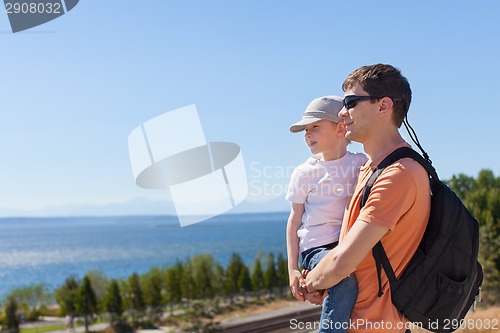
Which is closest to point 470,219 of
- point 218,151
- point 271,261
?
point 218,151

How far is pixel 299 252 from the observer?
2.46m

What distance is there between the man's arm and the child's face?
652 millimetres

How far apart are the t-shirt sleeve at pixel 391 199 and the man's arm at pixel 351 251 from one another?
3 cm

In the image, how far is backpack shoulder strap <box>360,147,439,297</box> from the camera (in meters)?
1.96

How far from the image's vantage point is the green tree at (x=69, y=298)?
3278 centimetres

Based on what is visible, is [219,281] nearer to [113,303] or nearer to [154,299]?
[154,299]

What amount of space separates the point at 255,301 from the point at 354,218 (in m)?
35.3

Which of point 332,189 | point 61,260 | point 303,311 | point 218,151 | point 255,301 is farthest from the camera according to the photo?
point 61,260

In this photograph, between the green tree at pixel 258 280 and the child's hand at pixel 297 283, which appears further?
the green tree at pixel 258 280

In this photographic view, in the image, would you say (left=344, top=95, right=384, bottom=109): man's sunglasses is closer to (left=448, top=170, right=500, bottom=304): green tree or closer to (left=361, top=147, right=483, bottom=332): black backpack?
(left=361, top=147, right=483, bottom=332): black backpack

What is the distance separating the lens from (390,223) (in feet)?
Result: 6.23

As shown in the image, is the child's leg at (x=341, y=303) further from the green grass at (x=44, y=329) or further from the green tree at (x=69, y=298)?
the green grass at (x=44, y=329)

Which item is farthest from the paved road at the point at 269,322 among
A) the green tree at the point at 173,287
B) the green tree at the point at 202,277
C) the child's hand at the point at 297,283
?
the child's hand at the point at 297,283

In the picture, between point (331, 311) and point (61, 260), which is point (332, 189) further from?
point (61, 260)
